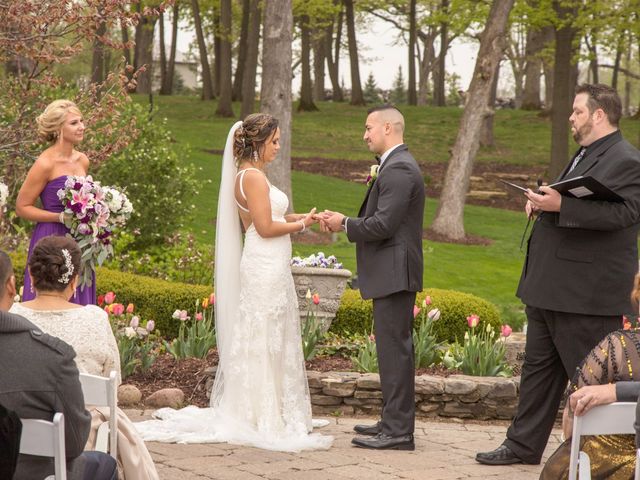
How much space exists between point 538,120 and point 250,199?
31972 millimetres

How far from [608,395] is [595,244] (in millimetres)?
1758

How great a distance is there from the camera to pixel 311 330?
29.0 ft

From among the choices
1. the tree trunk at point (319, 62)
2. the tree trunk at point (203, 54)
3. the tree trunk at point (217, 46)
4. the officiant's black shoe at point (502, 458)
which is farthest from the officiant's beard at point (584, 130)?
the tree trunk at point (319, 62)

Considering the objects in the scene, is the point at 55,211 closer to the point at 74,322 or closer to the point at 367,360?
the point at 367,360

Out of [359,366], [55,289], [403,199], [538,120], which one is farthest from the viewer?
[538,120]

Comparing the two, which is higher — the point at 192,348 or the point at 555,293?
the point at 555,293

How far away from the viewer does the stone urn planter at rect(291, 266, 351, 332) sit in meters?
9.30

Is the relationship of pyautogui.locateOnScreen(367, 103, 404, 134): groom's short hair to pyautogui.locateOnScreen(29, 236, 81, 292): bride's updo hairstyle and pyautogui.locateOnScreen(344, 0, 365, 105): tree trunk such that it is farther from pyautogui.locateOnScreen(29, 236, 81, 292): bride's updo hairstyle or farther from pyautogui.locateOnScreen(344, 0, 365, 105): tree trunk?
pyautogui.locateOnScreen(344, 0, 365, 105): tree trunk

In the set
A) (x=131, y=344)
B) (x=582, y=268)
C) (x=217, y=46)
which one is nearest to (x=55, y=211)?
(x=131, y=344)

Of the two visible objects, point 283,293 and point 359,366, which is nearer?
point 283,293

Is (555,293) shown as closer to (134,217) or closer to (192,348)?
(192,348)

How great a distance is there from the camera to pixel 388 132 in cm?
677

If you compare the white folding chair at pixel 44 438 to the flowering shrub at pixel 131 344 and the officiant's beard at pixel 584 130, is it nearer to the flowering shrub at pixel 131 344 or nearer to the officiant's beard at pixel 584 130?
the officiant's beard at pixel 584 130

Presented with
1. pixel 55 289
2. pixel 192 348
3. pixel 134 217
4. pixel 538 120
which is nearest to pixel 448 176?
pixel 134 217
